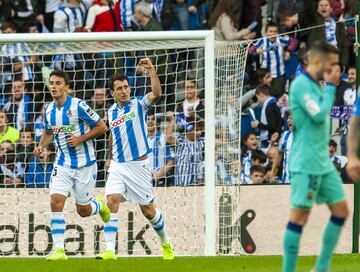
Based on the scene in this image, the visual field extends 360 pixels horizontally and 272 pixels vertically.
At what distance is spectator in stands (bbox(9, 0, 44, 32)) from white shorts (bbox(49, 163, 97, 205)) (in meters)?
7.53

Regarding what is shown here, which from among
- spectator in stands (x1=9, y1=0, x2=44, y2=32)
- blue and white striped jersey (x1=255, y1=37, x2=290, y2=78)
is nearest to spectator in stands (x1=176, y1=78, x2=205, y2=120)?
blue and white striped jersey (x1=255, y1=37, x2=290, y2=78)

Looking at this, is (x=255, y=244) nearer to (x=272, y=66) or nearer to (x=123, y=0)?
(x=272, y=66)

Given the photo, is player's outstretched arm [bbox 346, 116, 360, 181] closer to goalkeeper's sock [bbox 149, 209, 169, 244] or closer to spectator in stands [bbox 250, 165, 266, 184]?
goalkeeper's sock [bbox 149, 209, 169, 244]

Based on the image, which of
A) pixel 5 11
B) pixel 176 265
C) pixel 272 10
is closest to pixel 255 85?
pixel 272 10

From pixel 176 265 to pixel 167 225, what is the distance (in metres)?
3.97

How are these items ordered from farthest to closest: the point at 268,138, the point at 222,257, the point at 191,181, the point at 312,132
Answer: the point at 268,138, the point at 191,181, the point at 222,257, the point at 312,132

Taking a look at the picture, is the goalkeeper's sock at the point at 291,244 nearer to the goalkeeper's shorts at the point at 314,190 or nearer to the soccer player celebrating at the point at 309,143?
the soccer player celebrating at the point at 309,143

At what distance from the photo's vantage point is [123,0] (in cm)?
2222

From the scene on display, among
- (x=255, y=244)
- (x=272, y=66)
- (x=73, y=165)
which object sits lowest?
(x=255, y=244)

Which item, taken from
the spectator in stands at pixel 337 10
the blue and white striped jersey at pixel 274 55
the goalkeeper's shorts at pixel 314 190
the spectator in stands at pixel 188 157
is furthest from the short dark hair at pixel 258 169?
the goalkeeper's shorts at pixel 314 190

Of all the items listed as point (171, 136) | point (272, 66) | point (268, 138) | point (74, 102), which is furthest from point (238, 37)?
point (74, 102)

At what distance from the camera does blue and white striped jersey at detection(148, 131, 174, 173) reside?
1773cm

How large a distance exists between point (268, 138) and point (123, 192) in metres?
5.14

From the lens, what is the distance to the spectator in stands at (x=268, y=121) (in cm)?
1981
